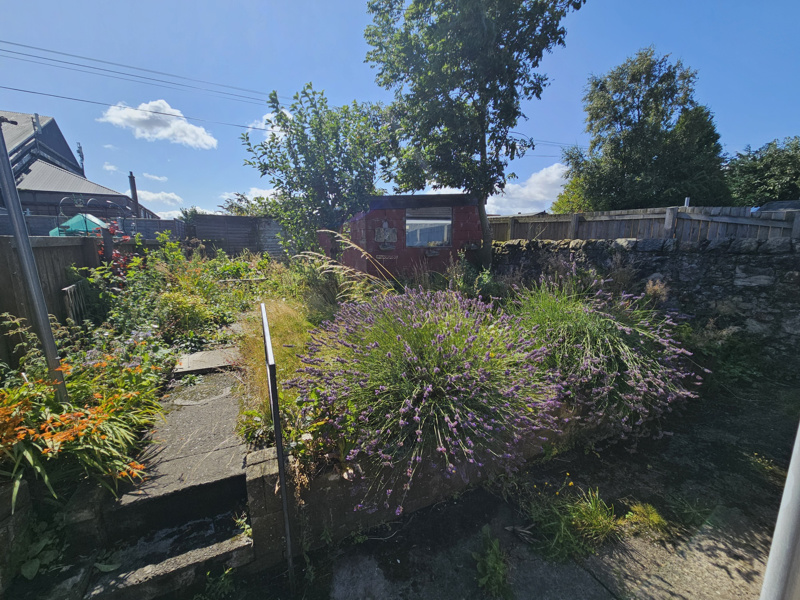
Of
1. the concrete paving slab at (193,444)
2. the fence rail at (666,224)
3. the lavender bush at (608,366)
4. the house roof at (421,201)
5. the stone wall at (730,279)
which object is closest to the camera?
the concrete paving slab at (193,444)

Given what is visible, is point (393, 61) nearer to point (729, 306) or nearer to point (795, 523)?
point (729, 306)

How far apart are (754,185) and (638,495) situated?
17161mm

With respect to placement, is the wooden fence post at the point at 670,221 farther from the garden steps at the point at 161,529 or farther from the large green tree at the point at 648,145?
the large green tree at the point at 648,145

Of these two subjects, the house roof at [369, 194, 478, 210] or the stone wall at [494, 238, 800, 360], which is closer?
the stone wall at [494, 238, 800, 360]

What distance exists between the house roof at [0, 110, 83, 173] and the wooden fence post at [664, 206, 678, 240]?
29876 millimetres

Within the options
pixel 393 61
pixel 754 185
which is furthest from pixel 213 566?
pixel 754 185

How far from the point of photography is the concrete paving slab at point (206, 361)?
332 centimetres

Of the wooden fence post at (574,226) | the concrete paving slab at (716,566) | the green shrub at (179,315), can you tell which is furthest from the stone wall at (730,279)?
the green shrub at (179,315)

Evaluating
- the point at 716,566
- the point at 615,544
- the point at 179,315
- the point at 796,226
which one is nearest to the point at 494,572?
the point at 615,544

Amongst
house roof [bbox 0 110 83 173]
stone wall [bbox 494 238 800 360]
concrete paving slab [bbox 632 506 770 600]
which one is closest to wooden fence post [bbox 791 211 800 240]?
stone wall [bbox 494 238 800 360]

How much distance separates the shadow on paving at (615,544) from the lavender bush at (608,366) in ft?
1.02

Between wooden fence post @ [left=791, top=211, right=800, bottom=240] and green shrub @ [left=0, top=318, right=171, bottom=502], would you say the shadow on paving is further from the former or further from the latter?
wooden fence post @ [left=791, top=211, right=800, bottom=240]

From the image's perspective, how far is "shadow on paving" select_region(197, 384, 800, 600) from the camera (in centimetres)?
175

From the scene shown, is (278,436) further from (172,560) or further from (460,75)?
(460,75)
